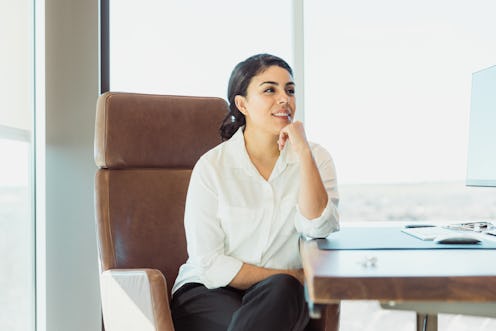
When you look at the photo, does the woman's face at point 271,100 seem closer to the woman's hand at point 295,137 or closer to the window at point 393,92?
the woman's hand at point 295,137

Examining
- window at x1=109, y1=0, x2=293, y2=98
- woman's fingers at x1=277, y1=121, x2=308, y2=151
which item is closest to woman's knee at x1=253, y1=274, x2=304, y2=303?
woman's fingers at x1=277, y1=121, x2=308, y2=151

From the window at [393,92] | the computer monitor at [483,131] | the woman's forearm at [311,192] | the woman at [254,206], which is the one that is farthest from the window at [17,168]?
the computer monitor at [483,131]

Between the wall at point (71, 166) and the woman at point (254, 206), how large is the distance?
0.86 metres

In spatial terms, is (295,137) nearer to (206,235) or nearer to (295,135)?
(295,135)

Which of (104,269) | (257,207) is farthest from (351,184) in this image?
(104,269)

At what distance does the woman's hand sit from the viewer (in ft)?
5.33

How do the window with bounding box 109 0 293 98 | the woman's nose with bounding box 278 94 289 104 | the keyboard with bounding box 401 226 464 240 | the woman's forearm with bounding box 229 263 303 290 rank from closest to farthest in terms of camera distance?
1. the keyboard with bounding box 401 226 464 240
2. the woman's forearm with bounding box 229 263 303 290
3. the woman's nose with bounding box 278 94 289 104
4. the window with bounding box 109 0 293 98

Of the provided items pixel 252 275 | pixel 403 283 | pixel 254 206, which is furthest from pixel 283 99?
pixel 403 283

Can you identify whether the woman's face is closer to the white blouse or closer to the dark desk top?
the white blouse

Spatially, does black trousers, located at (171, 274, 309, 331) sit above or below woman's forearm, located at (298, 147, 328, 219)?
below

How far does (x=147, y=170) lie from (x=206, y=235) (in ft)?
1.60

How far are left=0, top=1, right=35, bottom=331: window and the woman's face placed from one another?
938mm

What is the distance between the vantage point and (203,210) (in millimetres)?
1733

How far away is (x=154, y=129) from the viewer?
2.07 m
